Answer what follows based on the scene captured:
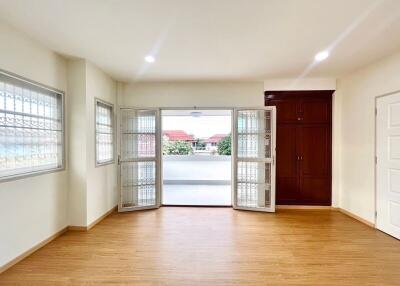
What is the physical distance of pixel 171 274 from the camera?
97.4 inches

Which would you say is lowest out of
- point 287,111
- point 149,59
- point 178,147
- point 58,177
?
point 58,177

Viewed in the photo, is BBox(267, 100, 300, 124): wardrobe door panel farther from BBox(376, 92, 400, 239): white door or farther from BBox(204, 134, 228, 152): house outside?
BBox(204, 134, 228, 152): house outside

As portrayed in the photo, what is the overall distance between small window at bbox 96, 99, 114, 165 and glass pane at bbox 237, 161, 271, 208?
2472mm

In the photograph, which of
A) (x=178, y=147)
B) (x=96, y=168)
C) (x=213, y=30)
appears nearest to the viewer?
(x=213, y=30)

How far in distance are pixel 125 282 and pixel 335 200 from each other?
411cm

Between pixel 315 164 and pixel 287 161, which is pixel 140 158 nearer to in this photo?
pixel 287 161

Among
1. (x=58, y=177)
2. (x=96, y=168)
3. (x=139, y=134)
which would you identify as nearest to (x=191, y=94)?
(x=139, y=134)

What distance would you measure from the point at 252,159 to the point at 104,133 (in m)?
2.76

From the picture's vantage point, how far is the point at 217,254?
2.89 m

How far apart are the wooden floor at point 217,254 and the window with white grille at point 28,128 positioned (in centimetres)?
105

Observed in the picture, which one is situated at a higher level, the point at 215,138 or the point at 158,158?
the point at 215,138

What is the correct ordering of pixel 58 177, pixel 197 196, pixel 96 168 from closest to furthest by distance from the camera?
pixel 58 177 < pixel 96 168 < pixel 197 196

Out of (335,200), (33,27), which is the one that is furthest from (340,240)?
(33,27)

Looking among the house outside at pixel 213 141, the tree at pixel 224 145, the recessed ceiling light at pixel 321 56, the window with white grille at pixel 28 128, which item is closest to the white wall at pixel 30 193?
the window with white grille at pixel 28 128
